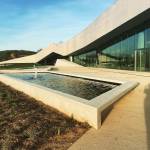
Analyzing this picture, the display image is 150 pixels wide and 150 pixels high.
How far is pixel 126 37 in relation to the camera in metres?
21.9

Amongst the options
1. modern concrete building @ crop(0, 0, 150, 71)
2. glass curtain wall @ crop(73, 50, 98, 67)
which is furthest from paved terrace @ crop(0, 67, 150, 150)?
glass curtain wall @ crop(73, 50, 98, 67)

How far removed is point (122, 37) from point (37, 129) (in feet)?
63.7

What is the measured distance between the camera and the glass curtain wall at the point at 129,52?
1867 cm

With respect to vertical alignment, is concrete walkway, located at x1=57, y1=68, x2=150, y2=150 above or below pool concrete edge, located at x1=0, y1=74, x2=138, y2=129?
below

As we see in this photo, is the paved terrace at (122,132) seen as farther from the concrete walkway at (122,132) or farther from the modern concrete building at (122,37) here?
the modern concrete building at (122,37)

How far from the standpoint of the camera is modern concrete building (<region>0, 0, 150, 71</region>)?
1700 centimetres

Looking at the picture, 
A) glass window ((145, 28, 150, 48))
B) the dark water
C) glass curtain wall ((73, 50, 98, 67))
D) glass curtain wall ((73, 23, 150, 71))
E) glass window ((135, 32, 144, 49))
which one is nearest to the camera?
the dark water

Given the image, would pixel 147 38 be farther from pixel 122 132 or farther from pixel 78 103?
pixel 122 132

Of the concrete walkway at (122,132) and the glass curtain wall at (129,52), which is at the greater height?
the glass curtain wall at (129,52)

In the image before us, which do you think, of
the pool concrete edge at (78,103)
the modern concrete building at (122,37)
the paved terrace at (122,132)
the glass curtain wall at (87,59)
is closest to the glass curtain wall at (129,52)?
the modern concrete building at (122,37)

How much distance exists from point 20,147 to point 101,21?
64.8 ft

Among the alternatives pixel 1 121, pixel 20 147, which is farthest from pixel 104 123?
pixel 1 121

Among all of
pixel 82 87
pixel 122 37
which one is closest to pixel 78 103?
pixel 82 87

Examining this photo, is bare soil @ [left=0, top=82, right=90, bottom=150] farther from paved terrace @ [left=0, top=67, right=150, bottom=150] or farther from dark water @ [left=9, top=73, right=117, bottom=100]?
dark water @ [left=9, top=73, right=117, bottom=100]
